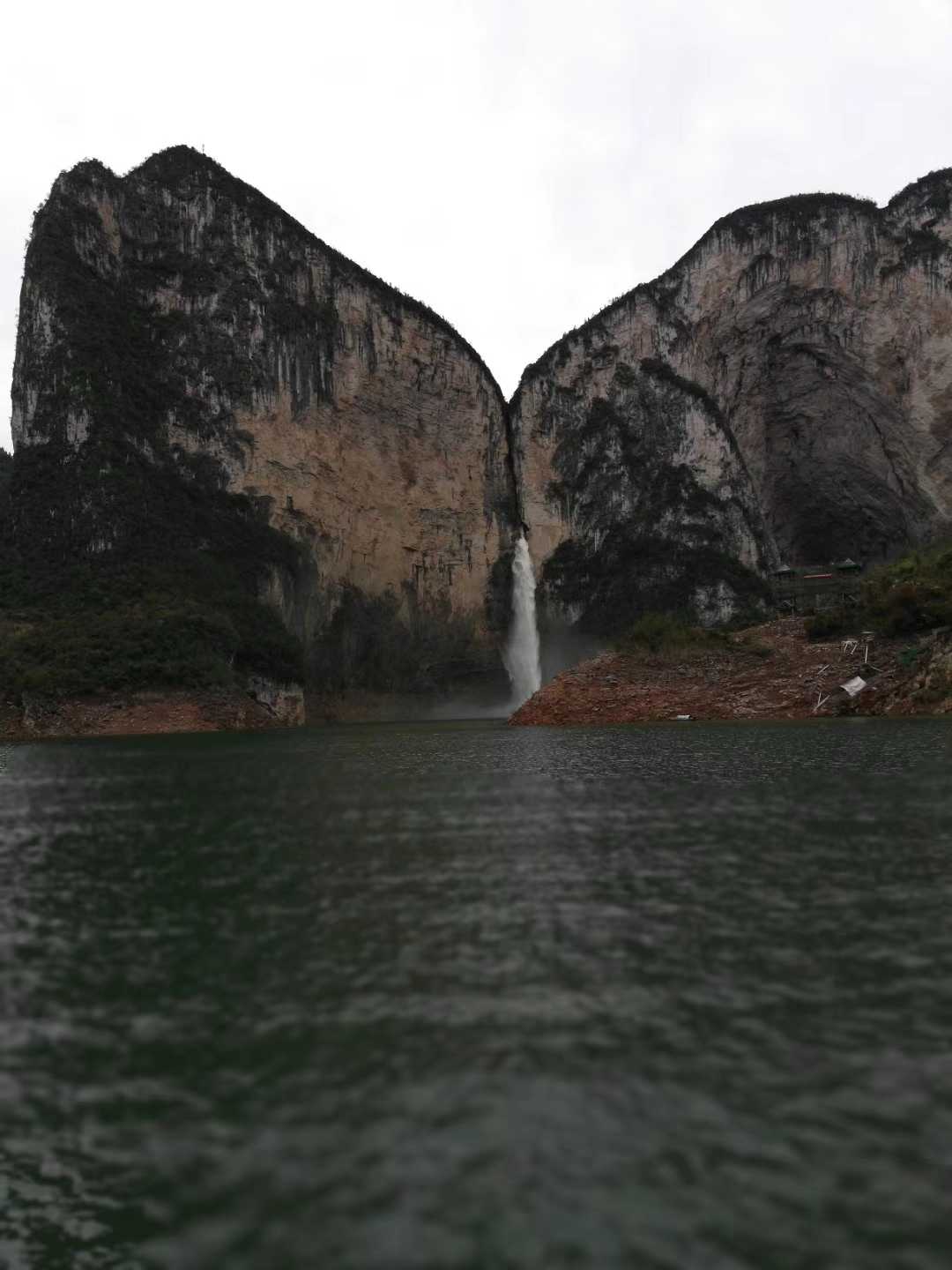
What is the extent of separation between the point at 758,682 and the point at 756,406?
60600 mm

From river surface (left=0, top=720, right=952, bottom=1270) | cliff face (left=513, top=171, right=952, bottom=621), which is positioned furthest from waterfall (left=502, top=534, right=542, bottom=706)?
river surface (left=0, top=720, right=952, bottom=1270)

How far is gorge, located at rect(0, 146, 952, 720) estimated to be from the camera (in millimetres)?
81625

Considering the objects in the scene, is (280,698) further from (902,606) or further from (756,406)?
(756,406)

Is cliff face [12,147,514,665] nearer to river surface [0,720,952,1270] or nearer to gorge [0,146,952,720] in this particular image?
gorge [0,146,952,720]

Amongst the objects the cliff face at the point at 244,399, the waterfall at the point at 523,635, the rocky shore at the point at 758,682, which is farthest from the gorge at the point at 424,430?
the rocky shore at the point at 758,682

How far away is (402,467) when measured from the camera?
95.8 m

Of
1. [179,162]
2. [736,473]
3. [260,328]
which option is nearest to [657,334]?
[736,473]

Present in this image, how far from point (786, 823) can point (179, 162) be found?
101092mm

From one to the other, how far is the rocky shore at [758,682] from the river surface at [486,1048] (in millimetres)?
26322

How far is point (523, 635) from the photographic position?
96.1 m

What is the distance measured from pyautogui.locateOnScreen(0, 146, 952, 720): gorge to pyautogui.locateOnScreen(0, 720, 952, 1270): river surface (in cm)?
6277

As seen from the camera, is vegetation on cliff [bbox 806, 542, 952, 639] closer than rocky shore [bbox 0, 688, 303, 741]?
Yes

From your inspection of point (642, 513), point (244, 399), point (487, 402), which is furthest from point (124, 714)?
point (642, 513)

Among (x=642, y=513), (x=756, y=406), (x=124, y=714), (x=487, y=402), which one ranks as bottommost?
(x=124, y=714)
